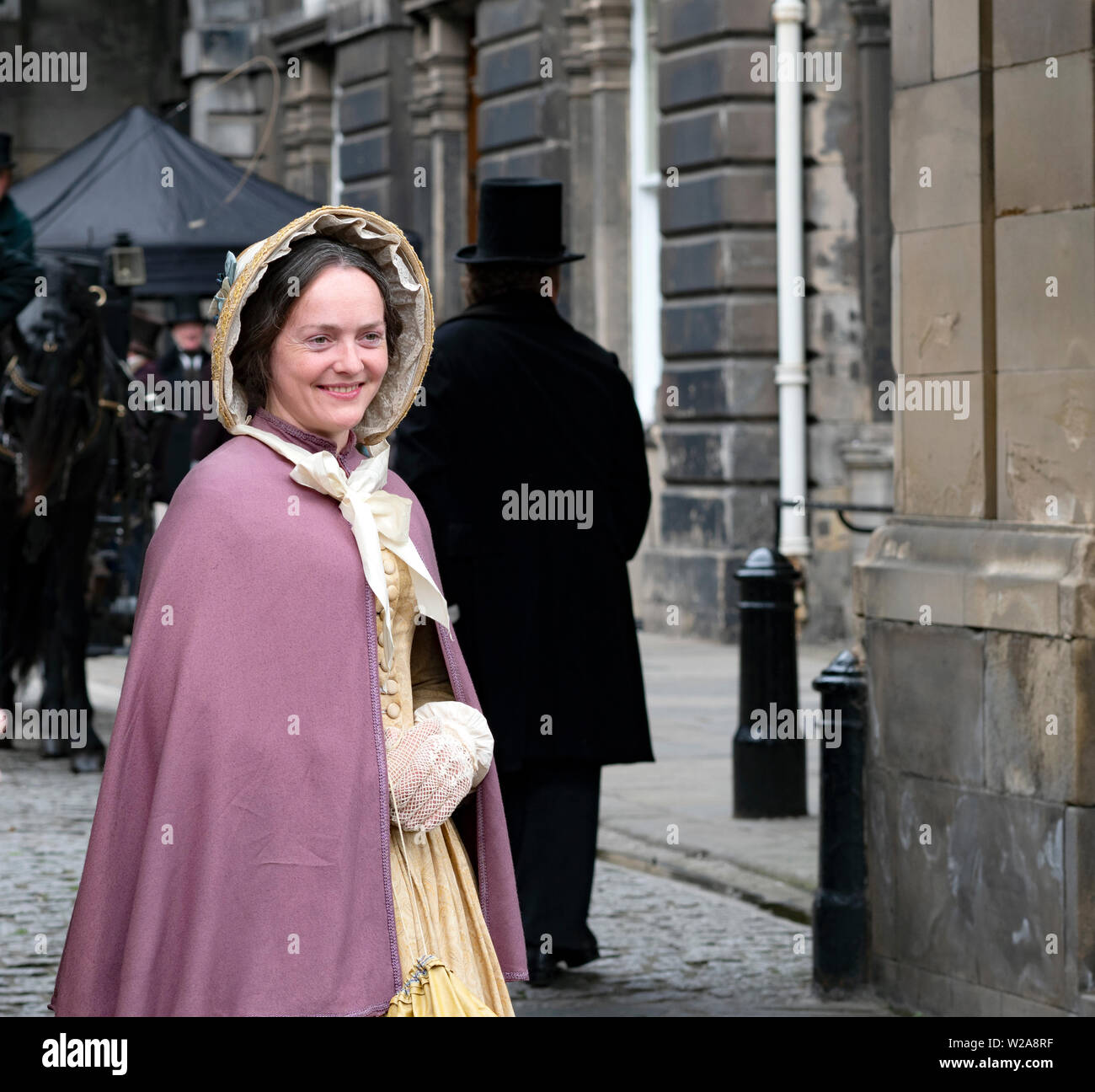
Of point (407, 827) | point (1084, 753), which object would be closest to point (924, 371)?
point (1084, 753)

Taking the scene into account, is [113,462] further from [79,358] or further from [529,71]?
[529,71]

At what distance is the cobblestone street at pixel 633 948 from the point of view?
6.14 meters

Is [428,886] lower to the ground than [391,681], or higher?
lower

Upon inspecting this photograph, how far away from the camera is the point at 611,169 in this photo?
17422 mm

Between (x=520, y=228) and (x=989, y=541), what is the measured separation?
164 centimetres

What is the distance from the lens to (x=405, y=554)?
3.51 metres

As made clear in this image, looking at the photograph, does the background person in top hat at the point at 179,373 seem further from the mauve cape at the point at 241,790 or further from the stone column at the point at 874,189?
the mauve cape at the point at 241,790

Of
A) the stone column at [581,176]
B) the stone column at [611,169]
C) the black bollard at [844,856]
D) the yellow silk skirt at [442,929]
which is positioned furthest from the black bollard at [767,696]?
the stone column at [581,176]

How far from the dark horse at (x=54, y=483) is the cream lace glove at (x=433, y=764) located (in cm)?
687

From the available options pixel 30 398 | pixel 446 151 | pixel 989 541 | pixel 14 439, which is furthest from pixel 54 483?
pixel 446 151

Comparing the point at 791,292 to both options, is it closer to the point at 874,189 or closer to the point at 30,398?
the point at 874,189

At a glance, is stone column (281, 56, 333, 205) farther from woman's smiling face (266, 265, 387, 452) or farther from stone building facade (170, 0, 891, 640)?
woman's smiling face (266, 265, 387, 452)
